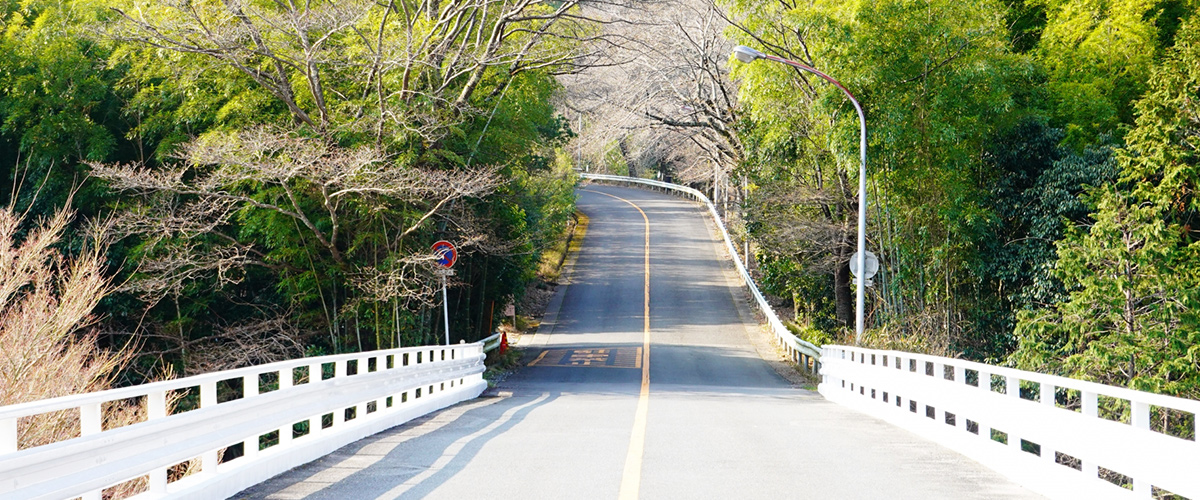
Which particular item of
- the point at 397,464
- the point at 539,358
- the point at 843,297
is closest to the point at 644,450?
the point at 397,464

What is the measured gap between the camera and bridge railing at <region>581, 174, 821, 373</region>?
88.9 feet

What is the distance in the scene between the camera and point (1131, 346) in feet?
55.2

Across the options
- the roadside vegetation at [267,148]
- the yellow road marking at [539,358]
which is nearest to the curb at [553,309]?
the yellow road marking at [539,358]

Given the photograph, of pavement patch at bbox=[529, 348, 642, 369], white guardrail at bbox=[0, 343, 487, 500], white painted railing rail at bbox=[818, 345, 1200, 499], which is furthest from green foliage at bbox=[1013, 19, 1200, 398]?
white guardrail at bbox=[0, 343, 487, 500]

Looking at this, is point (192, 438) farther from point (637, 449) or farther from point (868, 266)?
point (868, 266)

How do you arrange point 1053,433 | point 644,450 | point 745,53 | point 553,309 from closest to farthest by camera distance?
point 1053,433
point 644,450
point 745,53
point 553,309

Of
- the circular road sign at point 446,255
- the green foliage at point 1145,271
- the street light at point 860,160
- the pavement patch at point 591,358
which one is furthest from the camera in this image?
the pavement patch at point 591,358

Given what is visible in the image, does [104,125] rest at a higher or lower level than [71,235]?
higher

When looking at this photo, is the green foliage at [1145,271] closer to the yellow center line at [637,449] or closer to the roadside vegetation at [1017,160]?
the roadside vegetation at [1017,160]

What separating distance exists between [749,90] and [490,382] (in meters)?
9.38

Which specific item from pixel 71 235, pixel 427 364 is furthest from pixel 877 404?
pixel 71 235

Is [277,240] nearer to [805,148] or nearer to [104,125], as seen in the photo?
[104,125]

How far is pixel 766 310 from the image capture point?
3706 cm

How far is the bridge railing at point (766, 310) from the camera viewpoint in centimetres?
2709
